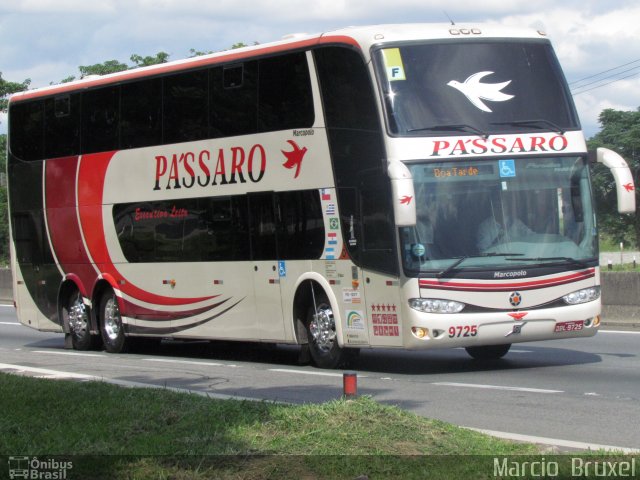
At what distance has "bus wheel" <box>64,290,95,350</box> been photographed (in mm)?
20578

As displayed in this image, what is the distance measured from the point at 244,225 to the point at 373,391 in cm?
453

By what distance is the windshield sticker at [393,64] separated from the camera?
1423cm

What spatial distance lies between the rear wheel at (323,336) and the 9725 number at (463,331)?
198 cm

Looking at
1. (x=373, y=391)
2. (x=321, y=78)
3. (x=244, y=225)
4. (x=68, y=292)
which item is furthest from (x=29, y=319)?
(x=373, y=391)

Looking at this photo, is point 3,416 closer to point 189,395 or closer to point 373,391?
point 189,395

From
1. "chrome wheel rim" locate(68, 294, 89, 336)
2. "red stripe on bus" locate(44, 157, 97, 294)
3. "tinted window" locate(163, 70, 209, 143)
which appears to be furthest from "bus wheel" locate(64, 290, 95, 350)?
"tinted window" locate(163, 70, 209, 143)

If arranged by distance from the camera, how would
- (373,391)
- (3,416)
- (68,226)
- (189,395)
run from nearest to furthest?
(3,416) → (189,395) → (373,391) → (68,226)

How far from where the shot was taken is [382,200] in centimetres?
1423

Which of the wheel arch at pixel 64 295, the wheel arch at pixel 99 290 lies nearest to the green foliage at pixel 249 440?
the wheel arch at pixel 99 290

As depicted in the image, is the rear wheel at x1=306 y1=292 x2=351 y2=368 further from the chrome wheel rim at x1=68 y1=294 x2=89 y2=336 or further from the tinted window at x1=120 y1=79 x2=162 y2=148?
the chrome wheel rim at x1=68 y1=294 x2=89 y2=336

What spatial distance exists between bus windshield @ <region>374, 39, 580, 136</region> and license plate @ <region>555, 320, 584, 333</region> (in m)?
2.33

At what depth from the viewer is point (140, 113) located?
18.7m

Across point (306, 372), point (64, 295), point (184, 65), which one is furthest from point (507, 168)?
point (64, 295)

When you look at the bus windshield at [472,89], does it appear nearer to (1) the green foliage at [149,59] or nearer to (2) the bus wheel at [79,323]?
(2) the bus wheel at [79,323]
